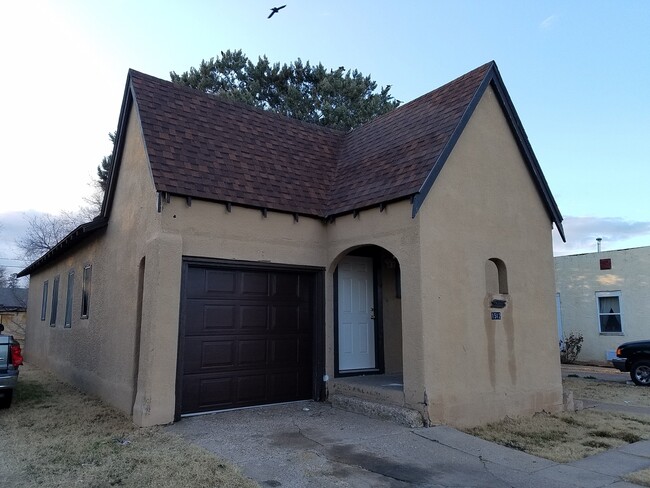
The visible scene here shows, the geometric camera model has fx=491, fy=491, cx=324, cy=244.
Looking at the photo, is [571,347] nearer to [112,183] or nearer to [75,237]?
[112,183]

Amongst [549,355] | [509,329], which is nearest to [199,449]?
[509,329]

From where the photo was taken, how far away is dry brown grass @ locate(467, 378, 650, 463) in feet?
21.5

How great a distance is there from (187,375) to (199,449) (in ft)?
6.27

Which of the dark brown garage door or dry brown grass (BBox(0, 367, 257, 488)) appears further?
the dark brown garage door

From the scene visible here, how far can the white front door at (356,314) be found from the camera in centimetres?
953

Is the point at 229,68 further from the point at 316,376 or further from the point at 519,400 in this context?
the point at 519,400

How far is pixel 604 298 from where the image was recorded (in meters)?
18.3

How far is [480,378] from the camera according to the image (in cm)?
788

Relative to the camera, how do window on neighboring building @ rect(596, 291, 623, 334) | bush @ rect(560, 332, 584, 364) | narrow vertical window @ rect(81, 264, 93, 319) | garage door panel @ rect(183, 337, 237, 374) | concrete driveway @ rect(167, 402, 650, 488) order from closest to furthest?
concrete driveway @ rect(167, 402, 650, 488) < garage door panel @ rect(183, 337, 237, 374) < narrow vertical window @ rect(81, 264, 93, 319) < window on neighboring building @ rect(596, 291, 623, 334) < bush @ rect(560, 332, 584, 364)

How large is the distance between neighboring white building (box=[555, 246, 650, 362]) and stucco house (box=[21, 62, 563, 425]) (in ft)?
32.1

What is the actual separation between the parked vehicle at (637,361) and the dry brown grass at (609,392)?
0.48 metres

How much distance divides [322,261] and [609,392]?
7781mm

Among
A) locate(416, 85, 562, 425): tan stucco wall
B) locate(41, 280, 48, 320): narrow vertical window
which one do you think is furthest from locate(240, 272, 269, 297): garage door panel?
locate(41, 280, 48, 320): narrow vertical window

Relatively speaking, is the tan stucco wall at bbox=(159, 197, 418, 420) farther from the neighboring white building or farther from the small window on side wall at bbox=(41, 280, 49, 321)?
the neighboring white building
